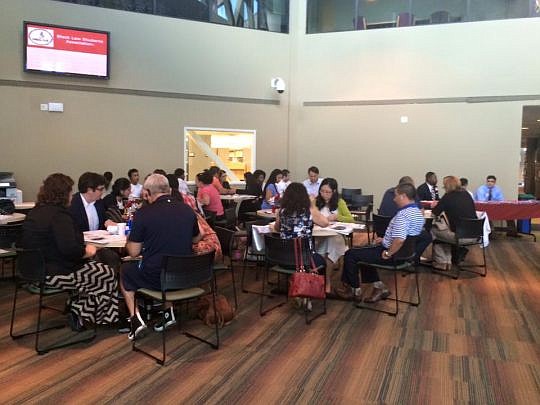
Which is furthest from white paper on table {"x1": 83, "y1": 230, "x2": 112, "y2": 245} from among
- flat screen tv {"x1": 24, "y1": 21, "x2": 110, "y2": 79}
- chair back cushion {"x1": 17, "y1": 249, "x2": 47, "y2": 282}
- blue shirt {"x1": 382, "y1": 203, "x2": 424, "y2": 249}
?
flat screen tv {"x1": 24, "y1": 21, "x2": 110, "y2": 79}

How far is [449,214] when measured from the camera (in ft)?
20.4

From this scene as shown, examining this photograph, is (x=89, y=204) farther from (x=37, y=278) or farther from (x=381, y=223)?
(x=381, y=223)

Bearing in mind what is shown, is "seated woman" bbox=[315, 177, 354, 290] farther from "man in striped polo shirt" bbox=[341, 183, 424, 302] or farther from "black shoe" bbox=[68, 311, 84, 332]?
"black shoe" bbox=[68, 311, 84, 332]

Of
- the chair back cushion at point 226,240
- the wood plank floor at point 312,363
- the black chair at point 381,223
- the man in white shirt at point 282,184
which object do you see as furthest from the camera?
the man in white shirt at point 282,184

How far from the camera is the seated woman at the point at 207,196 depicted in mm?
6641

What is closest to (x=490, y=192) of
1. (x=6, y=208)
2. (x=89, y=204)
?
(x=89, y=204)

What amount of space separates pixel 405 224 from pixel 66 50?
734cm

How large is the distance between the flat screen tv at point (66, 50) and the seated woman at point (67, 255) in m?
5.90

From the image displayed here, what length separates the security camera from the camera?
401 inches

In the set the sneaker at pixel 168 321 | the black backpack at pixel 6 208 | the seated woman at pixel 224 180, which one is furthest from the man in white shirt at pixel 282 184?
the sneaker at pixel 168 321

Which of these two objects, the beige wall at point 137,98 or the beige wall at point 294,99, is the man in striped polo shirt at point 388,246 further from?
the beige wall at point 137,98

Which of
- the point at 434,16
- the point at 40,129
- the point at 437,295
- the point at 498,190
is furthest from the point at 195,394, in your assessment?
the point at 434,16

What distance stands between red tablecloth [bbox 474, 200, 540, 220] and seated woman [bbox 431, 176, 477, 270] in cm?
261

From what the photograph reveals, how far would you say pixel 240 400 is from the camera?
112 inches
